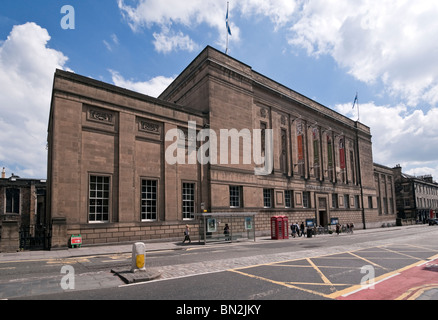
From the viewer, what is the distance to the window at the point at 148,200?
2212 cm

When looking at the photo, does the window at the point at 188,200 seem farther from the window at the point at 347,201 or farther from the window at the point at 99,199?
the window at the point at 347,201

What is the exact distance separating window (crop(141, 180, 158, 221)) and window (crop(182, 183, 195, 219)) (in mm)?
2822

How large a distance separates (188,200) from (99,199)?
7586 millimetres

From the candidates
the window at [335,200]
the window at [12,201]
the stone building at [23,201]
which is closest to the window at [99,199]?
the stone building at [23,201]

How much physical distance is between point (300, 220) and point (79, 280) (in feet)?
100

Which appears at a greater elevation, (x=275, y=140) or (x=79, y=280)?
(x=275, y=140)

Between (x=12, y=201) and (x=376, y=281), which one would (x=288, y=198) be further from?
(x=12, y=201)

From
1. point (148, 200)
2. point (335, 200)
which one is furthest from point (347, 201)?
point (148, 200)

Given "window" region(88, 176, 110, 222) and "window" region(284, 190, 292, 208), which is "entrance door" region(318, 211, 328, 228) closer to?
"window" region(284, 190, 292, 208)

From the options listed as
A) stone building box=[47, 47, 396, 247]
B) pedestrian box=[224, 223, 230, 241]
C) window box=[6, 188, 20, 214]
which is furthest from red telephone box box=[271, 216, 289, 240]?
window box=[6, 188, 20, 214]

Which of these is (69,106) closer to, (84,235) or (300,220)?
(84,235)

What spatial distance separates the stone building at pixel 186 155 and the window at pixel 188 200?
88 millimetres
